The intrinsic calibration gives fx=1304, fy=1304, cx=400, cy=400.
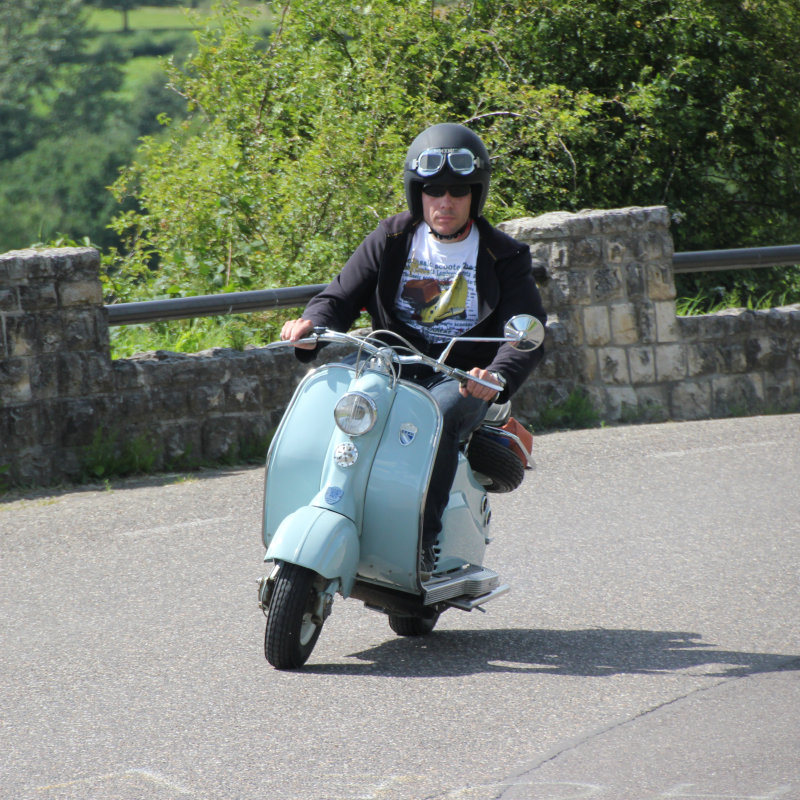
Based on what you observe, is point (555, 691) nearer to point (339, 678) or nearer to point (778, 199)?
point (339, 678)

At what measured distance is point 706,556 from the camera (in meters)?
5.86

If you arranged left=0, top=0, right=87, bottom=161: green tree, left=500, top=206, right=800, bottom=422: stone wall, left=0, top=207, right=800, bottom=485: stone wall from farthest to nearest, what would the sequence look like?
left=0, top=0, right=87, bottom=161: green tree, left=500, top=206, right=800, bottom=422: stone wall, left=0, top=207, right=800, bottom=485: stone wall

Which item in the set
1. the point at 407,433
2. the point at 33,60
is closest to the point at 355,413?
the point at 407,433

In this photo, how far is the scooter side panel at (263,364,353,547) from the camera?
438 centimetres

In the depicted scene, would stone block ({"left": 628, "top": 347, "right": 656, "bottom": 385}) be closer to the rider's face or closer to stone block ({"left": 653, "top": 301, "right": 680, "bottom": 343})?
stone block ({"left": 653, "top": 301, "right": 680, "bottom": 343})

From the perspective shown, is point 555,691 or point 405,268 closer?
point 555,691

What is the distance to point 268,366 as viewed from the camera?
8.44 metres

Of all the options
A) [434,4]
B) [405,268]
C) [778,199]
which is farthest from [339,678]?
[778,199]

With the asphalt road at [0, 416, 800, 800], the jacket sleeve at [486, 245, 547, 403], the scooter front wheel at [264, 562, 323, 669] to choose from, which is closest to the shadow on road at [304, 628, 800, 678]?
the asphalt road at [0, 416, 800, 800]

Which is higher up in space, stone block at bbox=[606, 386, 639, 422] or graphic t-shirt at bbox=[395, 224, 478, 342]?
graphic t-shirt at bbox=[395, 224, 478, 342]

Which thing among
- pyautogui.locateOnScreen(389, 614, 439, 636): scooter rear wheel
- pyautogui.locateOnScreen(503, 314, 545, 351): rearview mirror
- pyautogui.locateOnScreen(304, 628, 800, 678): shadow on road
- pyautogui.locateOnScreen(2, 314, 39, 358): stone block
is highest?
pyautogui.locateOnScreen(503, 314, 545, 351): rearview mirror

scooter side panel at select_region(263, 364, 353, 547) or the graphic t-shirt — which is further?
the graphic t-shirt

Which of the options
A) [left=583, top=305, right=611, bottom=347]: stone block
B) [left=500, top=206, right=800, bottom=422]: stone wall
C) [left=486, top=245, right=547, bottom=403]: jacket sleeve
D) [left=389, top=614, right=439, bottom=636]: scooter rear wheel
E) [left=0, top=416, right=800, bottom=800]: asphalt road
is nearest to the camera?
[left=0, top=416, right=800, bottom=800]: asphalt road

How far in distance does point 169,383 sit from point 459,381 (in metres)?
3.97
